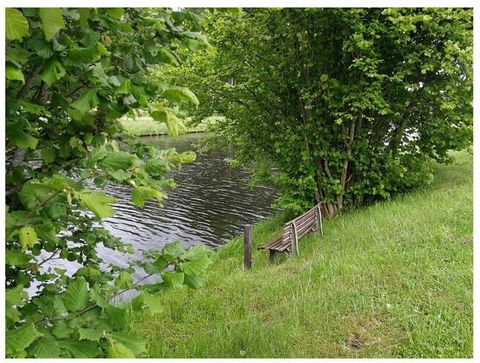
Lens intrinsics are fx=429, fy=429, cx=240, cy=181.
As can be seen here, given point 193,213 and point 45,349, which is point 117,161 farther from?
point 193,213

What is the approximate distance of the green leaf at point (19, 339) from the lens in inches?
77.3

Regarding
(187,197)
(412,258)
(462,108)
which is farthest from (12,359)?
(187,197)

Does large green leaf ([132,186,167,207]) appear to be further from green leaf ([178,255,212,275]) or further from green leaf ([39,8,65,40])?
green leaf ([39,8,65,40])

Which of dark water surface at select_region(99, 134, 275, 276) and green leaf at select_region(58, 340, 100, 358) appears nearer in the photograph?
green leaf at select_region(58, 340, 100, 358)

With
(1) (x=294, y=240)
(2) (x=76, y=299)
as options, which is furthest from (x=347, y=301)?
(2) (x=76, y=299)

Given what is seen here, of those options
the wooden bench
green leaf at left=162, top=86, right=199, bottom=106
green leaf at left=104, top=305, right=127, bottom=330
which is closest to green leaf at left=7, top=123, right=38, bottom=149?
green leaf at left=162, top=86, right=199, bottom=106

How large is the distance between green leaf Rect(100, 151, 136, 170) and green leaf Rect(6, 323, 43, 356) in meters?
0.83

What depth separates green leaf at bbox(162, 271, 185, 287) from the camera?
7.32ft

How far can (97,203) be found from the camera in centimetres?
177

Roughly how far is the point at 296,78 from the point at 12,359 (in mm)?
8415

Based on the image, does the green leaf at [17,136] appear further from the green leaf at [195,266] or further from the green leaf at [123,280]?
the green leaf at [195,266]

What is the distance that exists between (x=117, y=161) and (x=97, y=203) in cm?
33

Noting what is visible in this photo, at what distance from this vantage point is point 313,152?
380 inches

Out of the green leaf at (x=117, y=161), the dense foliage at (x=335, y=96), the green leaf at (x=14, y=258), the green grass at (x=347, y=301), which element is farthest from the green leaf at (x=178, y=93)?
the dense foliage at (x=335, y=96)
